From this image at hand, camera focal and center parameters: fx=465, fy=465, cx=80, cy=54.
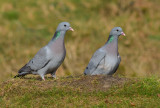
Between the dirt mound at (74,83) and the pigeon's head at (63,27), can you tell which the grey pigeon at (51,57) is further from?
the dirt mound at (74,83)

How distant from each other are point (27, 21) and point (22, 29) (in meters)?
1.24

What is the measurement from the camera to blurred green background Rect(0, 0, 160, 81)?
13719 millimetres

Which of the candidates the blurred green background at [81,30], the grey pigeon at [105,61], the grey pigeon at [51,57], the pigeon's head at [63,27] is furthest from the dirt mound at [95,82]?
the blurred green background at [81,30]

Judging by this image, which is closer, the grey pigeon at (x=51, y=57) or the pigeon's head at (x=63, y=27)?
the grey pigeon at (x=51, y=57)

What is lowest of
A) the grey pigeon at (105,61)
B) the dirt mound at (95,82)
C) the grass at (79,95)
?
the grass at (79,95)

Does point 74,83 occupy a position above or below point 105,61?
below

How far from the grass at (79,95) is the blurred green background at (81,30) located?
3949mm

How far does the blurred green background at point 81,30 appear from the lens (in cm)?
1372

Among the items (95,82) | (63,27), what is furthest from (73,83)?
(63,27)

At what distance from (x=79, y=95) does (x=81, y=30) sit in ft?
26.0

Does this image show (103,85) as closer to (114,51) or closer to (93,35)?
(114,51)

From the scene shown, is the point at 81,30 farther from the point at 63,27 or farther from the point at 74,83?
the point at 74,83

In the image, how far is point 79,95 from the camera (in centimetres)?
760

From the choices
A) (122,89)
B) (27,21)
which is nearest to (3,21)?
(27,21)
